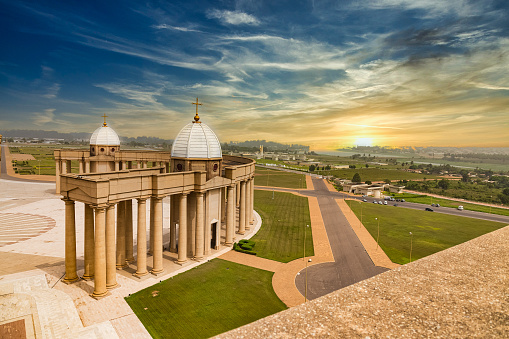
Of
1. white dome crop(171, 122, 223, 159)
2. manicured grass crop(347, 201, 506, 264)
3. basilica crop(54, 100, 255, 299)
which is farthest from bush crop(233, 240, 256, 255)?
manicured grass crop(347, 201, 506, 264)

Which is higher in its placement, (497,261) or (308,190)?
(497,261)

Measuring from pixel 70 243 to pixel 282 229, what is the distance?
36.1 metres

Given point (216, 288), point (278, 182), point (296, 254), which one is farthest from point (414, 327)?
point (278, 182)

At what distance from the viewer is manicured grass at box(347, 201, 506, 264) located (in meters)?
46.9

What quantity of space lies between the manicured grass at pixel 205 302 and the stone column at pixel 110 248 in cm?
308

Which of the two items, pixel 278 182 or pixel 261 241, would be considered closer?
pixel 261 241

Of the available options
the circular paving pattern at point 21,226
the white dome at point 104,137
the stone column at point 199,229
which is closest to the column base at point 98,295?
the stone column at point 199,229

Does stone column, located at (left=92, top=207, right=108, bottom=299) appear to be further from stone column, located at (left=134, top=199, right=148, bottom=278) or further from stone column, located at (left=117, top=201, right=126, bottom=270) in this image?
stone column, located at (left=117, top=201, right=126, bottom=270)

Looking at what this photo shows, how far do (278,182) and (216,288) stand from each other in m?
103

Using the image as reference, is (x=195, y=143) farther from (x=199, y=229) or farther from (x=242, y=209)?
(x=242, y=209)

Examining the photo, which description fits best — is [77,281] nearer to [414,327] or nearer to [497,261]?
[414,327]

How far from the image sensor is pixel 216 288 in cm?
3053

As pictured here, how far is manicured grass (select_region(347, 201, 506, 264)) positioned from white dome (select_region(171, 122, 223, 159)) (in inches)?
1276

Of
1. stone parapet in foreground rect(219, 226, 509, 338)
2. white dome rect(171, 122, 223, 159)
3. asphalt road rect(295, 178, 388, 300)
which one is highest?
white dome rect(171, 122, 223, 159)
